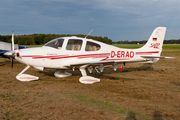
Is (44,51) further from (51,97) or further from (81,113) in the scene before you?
(81,113)

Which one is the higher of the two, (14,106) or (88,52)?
(88,52)

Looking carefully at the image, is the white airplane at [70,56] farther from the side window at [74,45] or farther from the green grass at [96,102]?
the green grass at [96,102]

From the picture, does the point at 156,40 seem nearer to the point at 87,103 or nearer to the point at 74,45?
the point at 74,45

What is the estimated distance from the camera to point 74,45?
7090 mm

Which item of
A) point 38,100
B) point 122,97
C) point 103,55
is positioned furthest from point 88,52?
point 38,100

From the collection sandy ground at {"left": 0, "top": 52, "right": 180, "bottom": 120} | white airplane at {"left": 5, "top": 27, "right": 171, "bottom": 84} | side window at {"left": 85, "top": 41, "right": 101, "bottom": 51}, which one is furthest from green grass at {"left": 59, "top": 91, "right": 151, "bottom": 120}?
side window at {"left": 85, "top": 41, "right": 101, "bottom": 51}

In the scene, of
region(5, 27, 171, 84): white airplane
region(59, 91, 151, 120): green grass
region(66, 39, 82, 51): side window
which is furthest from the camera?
region(66, 39, 82, 51): side window

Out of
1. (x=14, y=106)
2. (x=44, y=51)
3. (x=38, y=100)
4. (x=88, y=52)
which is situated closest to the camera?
(x=14, y=106)

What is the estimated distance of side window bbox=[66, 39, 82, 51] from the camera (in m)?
7.02

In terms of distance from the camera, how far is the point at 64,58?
692 centimetres

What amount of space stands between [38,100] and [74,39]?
11.2 feet

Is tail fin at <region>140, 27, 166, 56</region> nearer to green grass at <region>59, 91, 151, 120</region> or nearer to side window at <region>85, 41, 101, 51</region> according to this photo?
side window at <region>85, 41, 101, 51</region>

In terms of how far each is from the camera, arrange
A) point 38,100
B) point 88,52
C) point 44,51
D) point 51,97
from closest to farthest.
Answer: point 38,100 < point 51,97 < point 44,51 < point 88,52

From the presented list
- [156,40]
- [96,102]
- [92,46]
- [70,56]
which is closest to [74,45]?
[70,56]
